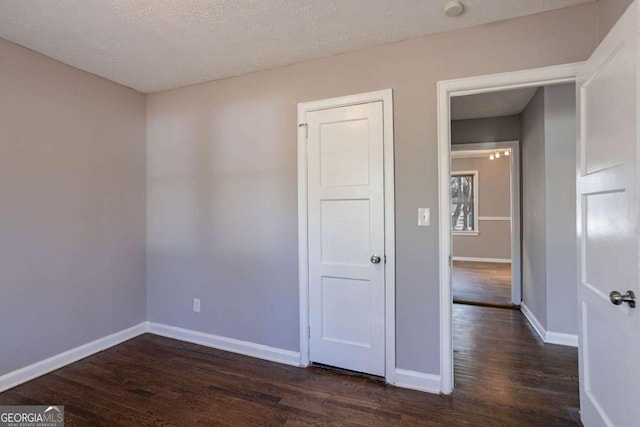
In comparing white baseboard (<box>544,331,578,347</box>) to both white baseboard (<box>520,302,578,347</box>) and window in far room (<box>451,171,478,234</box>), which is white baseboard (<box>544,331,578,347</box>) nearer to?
white baseboard (<box>520,302,578,347</box>)

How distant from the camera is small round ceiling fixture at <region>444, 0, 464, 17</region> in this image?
1863 mm

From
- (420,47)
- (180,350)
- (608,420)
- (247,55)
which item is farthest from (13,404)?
(420,47)

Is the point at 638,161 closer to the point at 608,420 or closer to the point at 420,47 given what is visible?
the point at 608,420

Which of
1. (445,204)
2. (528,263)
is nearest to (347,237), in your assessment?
(445,204)

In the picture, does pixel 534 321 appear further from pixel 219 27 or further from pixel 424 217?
pixel 219 27

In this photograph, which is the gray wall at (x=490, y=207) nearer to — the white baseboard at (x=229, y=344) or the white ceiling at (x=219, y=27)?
the white ceiling at (x=219, y=27)

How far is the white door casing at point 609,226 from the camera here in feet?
4.19

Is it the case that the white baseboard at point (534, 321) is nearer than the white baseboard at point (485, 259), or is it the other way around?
the white baseboard at point (534, 321)

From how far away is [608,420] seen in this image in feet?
4.96

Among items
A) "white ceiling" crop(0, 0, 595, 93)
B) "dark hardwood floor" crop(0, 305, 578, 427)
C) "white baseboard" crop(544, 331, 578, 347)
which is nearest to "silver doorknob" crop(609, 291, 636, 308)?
"dark hardwood floor" crop(0, 305, 578, 427)

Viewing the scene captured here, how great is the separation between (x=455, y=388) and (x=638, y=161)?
1.78 meters

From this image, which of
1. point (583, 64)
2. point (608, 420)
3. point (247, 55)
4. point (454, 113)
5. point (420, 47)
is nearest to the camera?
point (608, 420)

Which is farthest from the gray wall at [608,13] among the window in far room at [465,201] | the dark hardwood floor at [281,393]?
the window in far room at [465,201]

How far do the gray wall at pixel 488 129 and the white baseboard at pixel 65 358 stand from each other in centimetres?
455
